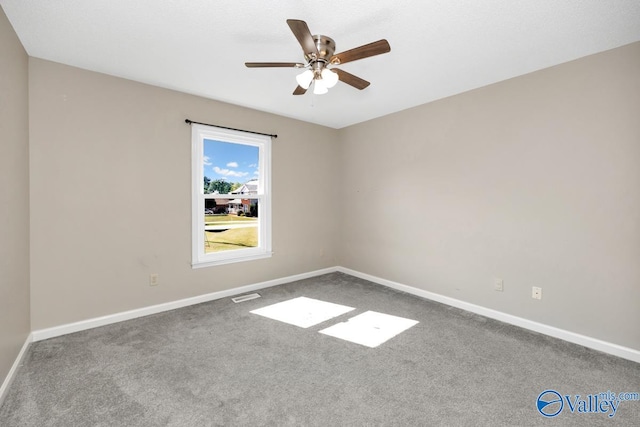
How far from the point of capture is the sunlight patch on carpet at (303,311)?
2.83 meters

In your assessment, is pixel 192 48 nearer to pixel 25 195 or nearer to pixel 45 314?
pixel 25 195

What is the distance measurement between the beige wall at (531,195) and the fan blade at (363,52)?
1804 mm

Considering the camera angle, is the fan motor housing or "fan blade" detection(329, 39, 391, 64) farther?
the fan motor housing

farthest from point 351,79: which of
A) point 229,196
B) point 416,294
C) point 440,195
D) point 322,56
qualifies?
point 416,294

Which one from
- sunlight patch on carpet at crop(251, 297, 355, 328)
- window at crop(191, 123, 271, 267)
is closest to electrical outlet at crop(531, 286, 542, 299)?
sunlight patch on carpet at crop(251, 297, 355, 328)

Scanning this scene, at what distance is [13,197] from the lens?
1979mm

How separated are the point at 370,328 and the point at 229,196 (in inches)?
89.2

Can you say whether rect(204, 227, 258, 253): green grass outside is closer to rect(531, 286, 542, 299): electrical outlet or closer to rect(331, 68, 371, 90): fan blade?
rect(331, 68, 371, 90): fan blade

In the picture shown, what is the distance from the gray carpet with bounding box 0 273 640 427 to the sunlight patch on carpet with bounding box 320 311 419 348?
0.08m

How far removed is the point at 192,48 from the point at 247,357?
2479 mm

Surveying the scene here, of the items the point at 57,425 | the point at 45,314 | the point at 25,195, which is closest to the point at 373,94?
the point at 25,195

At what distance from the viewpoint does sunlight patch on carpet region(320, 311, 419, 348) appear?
246 centimetres

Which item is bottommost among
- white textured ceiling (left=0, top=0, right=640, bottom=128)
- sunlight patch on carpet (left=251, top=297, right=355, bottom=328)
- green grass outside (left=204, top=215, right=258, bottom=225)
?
sunlight patch on carpet (left=251, top=297, right=355, bottom=328)

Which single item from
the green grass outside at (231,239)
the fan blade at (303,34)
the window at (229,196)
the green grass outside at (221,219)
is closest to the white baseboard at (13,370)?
the window at (229,196)
